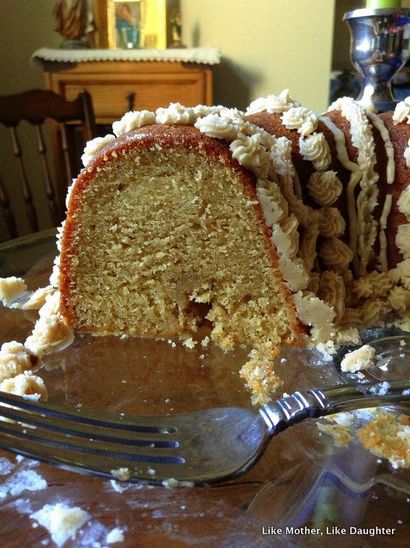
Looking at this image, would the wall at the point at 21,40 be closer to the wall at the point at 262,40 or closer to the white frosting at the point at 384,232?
the wall at the point at 262,40

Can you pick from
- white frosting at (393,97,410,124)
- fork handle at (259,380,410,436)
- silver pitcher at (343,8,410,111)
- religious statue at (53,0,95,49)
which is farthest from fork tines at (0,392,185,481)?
religious statue at (53,0,95,49)

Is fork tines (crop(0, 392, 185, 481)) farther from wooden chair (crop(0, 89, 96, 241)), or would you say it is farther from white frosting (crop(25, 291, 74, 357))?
wooden chair (crop(0, 89, 96, 241))

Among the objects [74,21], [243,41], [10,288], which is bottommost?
[10,288]

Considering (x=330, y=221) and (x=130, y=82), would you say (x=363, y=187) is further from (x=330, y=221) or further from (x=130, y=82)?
(x=130, y=82)

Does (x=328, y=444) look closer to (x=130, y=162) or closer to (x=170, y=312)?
(x=170, y=312)

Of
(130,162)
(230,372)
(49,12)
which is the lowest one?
(230,372)

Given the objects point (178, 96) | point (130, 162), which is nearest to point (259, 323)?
point (130, 162)

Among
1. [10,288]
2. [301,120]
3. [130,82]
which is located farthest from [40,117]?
[301,120]
